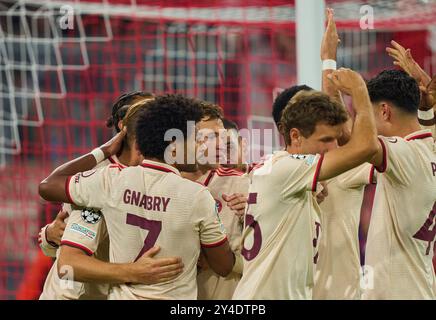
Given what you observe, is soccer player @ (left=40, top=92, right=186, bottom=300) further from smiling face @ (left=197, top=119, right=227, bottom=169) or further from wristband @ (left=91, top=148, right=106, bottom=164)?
smiling face @ (left=197, top=119, right=227, bottom=169)

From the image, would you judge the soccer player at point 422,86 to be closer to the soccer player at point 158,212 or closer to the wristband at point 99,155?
the soccer player at point 158,212

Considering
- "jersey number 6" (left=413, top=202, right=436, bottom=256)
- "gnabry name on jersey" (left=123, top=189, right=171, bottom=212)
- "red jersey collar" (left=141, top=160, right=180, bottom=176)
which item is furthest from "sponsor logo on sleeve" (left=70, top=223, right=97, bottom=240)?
"jersey number 6" (left=413, top=202, right=436, bottom=256)

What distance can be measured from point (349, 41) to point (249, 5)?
2.12 meters

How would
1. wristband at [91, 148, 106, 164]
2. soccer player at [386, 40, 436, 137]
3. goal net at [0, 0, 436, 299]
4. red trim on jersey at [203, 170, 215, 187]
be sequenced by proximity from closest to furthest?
wristband at [91, 148, 106, 164]
red trim on jersey at [203, 170, 215, 187]
soccer player at [386, 40, 436, 137]
goal net at [0, 0, 436, 299]

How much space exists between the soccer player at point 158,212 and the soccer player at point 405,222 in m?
0.66

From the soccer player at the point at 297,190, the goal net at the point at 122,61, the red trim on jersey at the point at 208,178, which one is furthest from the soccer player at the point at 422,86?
the goal net at the point at 122,61

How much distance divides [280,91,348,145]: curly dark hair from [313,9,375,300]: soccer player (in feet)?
0.83

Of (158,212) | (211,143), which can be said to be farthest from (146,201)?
(211,143)

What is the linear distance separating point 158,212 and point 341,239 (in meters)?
0.84

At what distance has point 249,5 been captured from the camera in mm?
6047

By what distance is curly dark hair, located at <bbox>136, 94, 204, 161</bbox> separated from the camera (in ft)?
10.7

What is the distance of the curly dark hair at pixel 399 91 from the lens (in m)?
3.53

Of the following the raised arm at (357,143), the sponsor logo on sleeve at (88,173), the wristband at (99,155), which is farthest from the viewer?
the wristband at (99,155)
